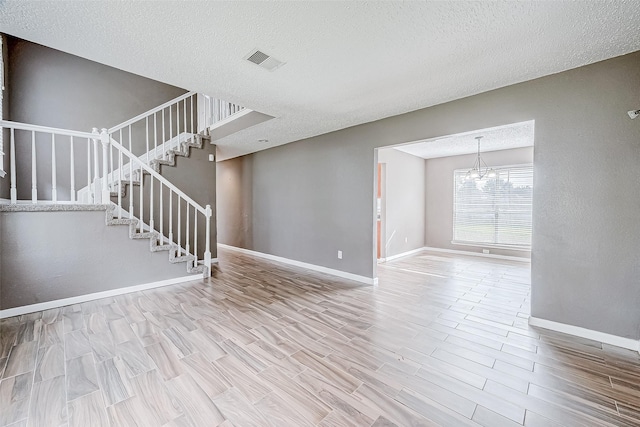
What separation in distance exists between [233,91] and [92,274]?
2986mm

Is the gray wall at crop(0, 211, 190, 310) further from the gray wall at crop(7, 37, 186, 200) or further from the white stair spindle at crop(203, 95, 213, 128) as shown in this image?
the white stair spindle at crop(203, 95, 213, 128)

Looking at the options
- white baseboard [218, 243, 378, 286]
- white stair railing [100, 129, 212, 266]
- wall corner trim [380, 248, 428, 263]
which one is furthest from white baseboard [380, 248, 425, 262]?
white stair railing [100, 129, 212, 266]

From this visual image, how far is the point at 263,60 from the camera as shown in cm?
227

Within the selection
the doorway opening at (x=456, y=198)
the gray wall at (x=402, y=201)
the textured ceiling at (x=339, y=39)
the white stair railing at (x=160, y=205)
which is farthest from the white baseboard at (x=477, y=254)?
the white stair railing at (x=160, y=205)

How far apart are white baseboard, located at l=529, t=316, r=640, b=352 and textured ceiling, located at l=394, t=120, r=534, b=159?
282 centimetres

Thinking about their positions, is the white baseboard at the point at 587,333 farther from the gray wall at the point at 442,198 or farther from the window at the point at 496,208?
the gray wall at the point at 442,198

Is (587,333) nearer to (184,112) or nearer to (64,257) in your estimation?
(64,257)

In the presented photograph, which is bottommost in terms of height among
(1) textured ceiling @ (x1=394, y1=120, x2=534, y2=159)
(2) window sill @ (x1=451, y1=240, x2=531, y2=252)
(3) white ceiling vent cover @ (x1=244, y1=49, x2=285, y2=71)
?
(2) window sill @ (x1=451, y1=240, x2=531, y2=252)

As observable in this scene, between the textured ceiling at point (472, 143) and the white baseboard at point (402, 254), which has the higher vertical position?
the textured ceiling at point (472, 143)

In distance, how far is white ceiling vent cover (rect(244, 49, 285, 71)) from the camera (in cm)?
217

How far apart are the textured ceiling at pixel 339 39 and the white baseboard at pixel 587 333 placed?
248 cm

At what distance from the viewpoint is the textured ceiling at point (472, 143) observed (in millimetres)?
4512

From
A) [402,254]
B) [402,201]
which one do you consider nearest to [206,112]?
[402,201]

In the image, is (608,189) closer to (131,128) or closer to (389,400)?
(389,400)
